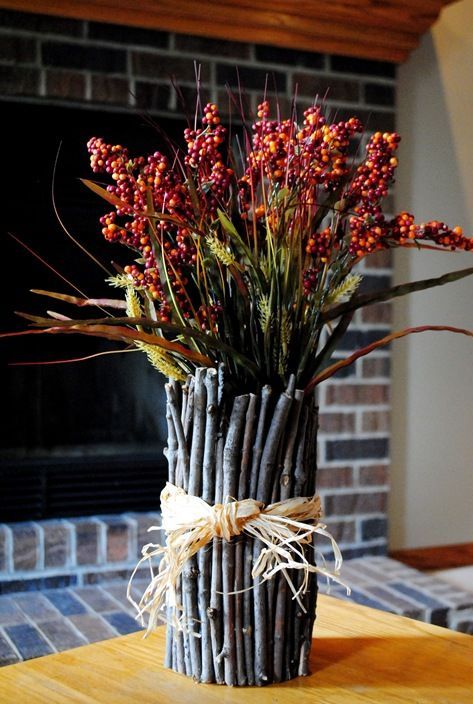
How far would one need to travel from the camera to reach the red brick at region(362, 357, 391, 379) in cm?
281

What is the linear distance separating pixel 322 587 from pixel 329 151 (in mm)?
1684

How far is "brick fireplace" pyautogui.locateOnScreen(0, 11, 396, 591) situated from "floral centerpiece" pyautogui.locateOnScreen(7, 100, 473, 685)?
157 cm

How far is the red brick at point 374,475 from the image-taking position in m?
2.83

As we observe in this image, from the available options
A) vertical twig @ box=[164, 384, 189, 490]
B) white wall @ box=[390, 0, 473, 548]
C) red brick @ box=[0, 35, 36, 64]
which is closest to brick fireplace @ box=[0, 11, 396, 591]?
red brick @ box=[0, 35, 36, 64]

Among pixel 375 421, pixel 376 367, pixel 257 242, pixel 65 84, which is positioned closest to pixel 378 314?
pixel 376 367

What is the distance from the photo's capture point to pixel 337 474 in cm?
279

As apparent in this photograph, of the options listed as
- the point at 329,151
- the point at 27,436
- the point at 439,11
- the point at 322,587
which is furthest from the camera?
the point at 439,11

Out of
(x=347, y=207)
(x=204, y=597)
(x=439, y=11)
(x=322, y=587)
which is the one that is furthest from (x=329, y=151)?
(x=439, y=11)

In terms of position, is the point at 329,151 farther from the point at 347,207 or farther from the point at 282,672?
the point at 282,672

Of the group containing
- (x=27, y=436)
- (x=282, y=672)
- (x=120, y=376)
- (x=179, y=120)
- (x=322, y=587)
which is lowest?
(x=322, y=587)

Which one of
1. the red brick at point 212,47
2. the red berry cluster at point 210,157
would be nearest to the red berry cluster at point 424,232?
the red berry cluster at point 210,157

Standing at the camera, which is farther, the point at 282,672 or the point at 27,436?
the point at 27,436

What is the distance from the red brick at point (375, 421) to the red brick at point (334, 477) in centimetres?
14

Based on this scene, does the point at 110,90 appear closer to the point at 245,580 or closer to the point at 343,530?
the point at 343,530
